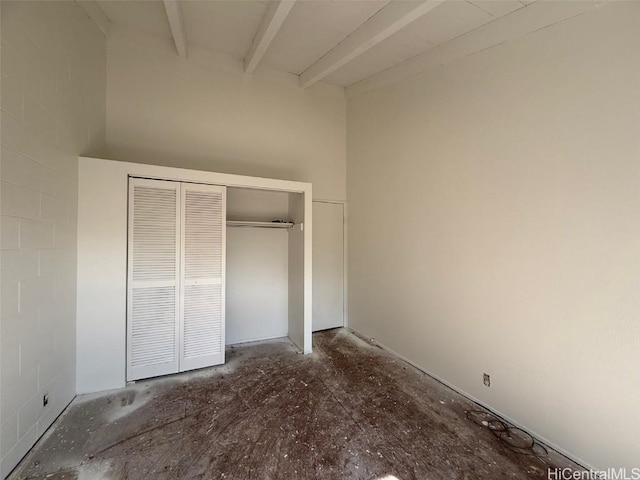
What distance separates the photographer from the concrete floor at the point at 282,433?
5.99 feet

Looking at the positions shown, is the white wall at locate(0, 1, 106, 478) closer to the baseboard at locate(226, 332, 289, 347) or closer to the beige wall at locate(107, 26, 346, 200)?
the beige wall at locate(107, 26, 346, 200)

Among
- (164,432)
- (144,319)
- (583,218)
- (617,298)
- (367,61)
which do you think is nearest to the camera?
(617,298)

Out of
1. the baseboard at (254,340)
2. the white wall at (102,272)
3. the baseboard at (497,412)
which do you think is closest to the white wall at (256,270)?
the baseboard at (254,340)

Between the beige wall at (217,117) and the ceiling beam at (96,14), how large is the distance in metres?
0.11

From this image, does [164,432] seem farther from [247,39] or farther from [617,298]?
[247,39]

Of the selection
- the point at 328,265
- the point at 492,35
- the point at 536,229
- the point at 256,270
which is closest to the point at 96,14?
the point at 256,270

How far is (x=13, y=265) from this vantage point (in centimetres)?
175

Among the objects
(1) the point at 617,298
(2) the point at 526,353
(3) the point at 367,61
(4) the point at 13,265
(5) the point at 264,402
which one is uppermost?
(3) the point at 367,61

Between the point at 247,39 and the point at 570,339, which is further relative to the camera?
the point at 247,39

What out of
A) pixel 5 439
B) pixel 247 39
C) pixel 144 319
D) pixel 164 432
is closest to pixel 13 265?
pixel 5 439

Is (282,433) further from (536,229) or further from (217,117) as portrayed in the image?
(217,117)

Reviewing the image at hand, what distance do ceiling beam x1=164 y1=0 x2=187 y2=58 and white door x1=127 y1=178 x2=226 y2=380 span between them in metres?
1.67

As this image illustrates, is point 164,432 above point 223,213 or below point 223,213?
below

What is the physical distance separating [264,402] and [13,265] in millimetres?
2183
